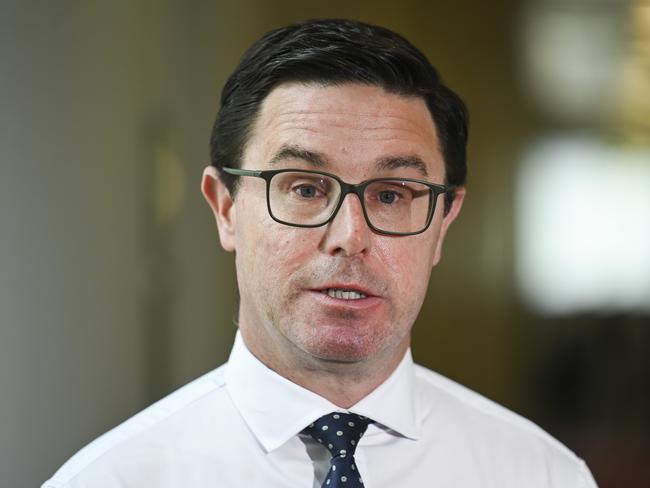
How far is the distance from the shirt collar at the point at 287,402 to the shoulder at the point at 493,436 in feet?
0.32

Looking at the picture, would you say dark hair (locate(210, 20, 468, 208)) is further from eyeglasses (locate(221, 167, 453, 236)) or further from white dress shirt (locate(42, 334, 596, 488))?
white dress shirt (locate(42, 334, 596, 488))

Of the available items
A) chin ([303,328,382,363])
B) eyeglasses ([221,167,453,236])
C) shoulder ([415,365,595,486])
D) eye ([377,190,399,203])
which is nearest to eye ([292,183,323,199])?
eyeglasses ([221,167,453,236])

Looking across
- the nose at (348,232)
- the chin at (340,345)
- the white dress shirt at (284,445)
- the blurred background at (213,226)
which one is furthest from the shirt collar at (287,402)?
the blurred background at (213,226)

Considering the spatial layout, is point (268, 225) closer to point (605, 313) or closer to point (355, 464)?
point (355, 464)

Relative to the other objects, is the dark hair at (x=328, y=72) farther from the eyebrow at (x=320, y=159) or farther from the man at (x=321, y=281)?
the eyebrow at (x=320, y=159)

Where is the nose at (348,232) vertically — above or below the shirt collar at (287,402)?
above

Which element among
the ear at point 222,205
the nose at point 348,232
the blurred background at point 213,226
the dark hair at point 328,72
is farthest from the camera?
the blurred background at point 213,226

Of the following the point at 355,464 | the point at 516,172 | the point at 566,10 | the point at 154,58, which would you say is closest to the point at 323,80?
the point at 355,464

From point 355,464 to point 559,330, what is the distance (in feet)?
5.54

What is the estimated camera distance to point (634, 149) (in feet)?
9.71

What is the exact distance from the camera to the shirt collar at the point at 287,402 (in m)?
1.46

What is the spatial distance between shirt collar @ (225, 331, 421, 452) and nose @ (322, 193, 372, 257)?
0.94ft

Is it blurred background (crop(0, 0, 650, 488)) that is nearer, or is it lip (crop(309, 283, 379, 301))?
lip (crop(309, 283, 379, 301))

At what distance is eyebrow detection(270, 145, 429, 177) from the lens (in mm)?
1396
